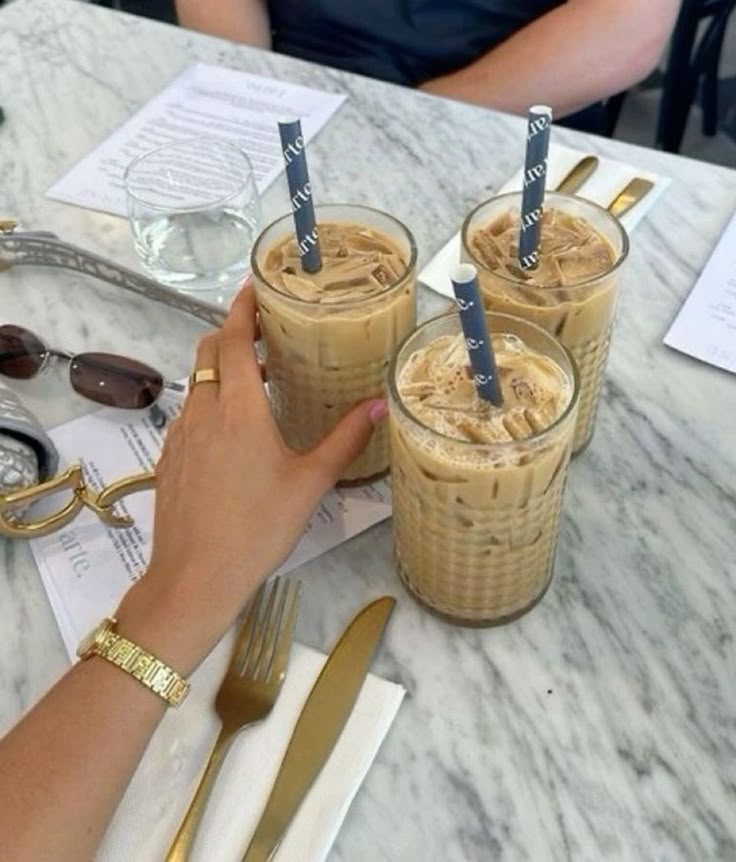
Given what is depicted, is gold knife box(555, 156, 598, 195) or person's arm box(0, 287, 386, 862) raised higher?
person's arm box(0, 287, 386, 862)

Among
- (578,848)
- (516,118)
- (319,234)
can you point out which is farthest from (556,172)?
(578,848)

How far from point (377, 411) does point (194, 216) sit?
0.39m

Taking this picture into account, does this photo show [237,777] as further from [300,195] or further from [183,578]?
[300,195]

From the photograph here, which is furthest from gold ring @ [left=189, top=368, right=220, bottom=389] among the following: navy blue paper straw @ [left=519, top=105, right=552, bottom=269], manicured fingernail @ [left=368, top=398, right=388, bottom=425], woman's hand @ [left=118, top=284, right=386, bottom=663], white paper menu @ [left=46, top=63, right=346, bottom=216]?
white paper menu @ [left=46, top=63, right=346, bottom=216]

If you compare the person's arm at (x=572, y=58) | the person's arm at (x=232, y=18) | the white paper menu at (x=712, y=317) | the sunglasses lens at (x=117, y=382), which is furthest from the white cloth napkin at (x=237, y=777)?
the person's arm at (x=232, y=18)

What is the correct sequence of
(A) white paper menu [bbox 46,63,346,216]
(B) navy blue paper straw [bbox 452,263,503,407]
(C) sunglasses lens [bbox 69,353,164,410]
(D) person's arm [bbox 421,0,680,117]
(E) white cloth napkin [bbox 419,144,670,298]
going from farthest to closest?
(D) person's arm [bbox 421,0,680,117] → (A) white paper menu [bbox 46,63,346,216] → (E) white cloth napkin [bbox 419,144,670,298] → (C) sunglasses lens [bbox 69,353,164,410] → (B) navy blue paper straw [bbox 452,263,503,407]

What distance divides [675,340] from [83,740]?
57 centimetres

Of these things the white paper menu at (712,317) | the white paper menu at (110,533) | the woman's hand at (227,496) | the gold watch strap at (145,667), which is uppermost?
the woman's hand at (227,496)

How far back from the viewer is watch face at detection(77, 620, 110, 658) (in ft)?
2.10

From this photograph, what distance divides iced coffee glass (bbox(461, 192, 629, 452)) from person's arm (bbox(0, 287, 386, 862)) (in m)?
0.12

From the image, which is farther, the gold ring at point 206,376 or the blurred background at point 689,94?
the blurred background at point 689,94

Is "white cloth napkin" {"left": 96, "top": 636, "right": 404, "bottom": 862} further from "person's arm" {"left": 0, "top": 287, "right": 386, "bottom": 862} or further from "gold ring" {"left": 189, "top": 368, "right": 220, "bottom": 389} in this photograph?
"gold ring" {"left": 189, "top": 368, "right": 220, "bottom": 389}

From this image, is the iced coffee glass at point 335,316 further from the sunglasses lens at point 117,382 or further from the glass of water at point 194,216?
the glass of water at point 194,216

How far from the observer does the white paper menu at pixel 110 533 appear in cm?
74
